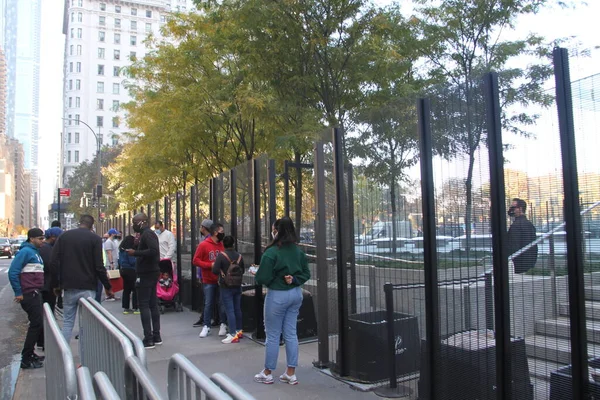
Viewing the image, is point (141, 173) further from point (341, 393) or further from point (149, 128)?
point (341, 393)

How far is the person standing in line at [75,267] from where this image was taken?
6762 millimetres

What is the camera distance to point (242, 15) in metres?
11.0

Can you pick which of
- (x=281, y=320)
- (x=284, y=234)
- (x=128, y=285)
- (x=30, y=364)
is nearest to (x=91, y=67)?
(x=128, y=285)

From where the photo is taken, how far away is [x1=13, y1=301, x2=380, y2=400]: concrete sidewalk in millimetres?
5422

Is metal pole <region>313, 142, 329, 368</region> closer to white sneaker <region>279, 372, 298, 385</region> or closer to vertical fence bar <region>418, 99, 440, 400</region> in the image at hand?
white sneaker <region>279, 372, 298, 385</region>

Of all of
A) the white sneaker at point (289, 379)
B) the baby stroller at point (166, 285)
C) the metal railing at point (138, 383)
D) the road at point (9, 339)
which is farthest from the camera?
the baby stroller at point (166, 285)

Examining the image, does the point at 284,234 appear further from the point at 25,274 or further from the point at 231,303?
the point at 25,274

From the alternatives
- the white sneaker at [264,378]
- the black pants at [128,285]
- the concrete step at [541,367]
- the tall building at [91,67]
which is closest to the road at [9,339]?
the black pants at [128,285]

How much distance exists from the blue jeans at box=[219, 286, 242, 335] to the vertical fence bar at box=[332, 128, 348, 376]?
2495mm

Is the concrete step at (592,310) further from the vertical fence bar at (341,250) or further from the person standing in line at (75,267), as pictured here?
the person standing in line at (75,267)

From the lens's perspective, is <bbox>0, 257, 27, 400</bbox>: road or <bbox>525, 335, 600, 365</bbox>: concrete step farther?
<bbox>0, 257, 27, 400</bbox>: road

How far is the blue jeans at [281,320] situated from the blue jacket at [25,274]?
3.50 m

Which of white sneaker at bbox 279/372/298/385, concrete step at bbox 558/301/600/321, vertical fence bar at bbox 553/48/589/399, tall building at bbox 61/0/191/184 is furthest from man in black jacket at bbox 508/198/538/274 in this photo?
tall building at bbox 61/0/191/184

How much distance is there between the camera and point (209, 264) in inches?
328
